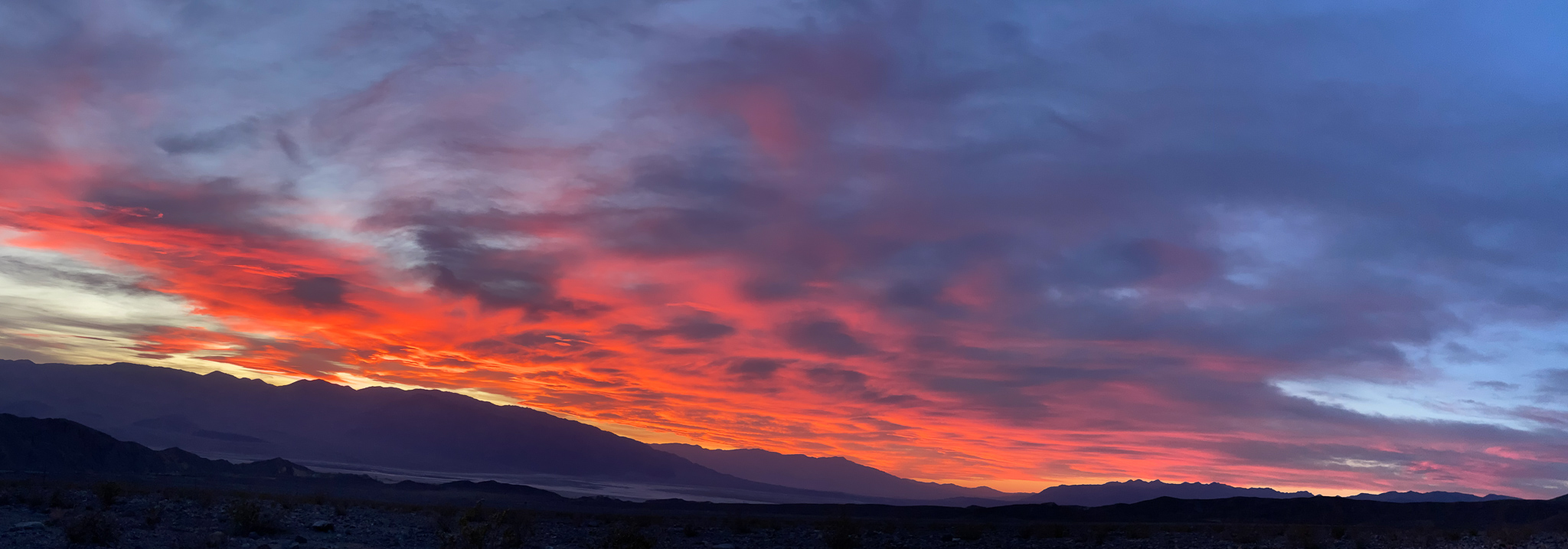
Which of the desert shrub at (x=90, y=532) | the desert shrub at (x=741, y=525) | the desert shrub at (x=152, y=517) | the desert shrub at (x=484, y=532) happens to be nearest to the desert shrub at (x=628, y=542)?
the desert shrub at (x=484, y=532)

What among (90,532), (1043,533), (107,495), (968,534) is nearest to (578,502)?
(107,495)

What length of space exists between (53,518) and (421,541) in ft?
31.7

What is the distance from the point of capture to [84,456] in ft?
354

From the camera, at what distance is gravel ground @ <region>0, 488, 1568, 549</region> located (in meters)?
23.4

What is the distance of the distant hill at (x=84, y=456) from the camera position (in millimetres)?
101250

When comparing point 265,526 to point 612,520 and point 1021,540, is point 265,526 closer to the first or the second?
point 612,520

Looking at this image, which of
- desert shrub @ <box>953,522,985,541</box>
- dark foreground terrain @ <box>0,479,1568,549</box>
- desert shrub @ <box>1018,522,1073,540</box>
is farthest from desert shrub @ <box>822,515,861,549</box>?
desert shrub @ <box>1018,522,1073,540</box>

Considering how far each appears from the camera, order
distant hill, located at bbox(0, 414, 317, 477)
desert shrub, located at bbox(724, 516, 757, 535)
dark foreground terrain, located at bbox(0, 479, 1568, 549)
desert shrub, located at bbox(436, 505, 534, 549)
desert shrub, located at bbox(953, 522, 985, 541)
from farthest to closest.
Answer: distant hill, located at bbox(0, 414, 317, 477) < desert shrub, located at bbox(724, 516, 757, 535) < desert shrub, located at bbox(953, 522, 985, 541) < desert shrub, located at bbox(436, 505, 534, 549) < dark foreground terrain, located at bbox(0, 479, 1568, 549)

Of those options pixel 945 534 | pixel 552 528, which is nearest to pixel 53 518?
pixel 552 528

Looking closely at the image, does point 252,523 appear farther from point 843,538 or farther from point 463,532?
point 843,538

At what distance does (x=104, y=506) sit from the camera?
30.1 meters

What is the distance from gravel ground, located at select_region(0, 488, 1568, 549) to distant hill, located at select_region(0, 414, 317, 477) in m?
83.5

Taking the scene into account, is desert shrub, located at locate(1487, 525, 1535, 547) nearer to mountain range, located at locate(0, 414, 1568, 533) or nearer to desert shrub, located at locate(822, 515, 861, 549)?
desert shrub, located at locate(822, 515, 861, 549)

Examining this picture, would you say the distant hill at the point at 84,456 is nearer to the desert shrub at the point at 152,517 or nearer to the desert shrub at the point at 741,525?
the desert shrub at the point at 152,517
